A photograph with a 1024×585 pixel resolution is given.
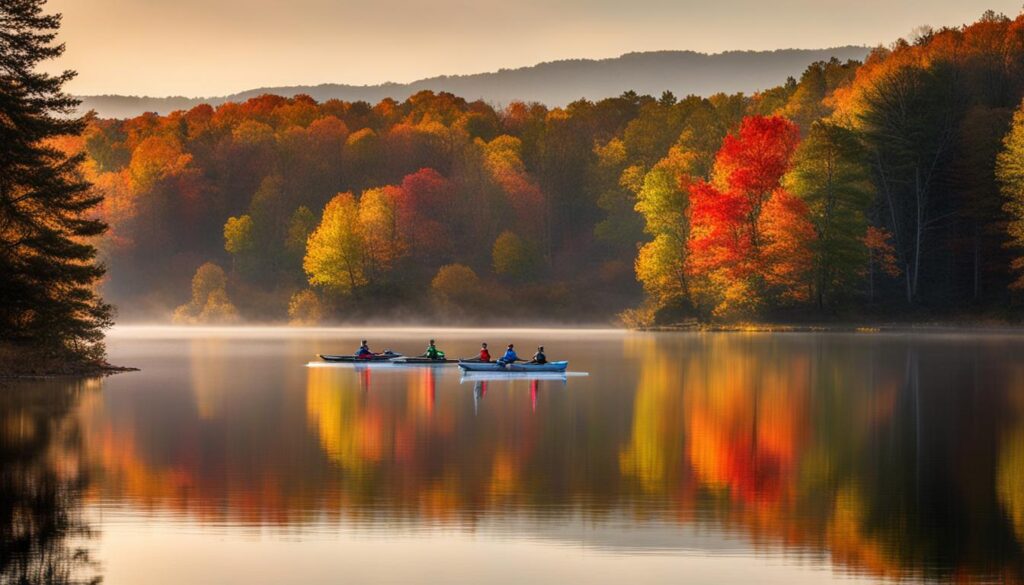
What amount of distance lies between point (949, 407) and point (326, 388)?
79.4 ft

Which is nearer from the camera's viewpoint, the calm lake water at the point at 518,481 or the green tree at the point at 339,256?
the calm lake water at the point at 518,481

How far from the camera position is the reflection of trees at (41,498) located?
64.4 ft

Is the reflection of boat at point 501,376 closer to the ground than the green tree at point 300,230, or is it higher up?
closer to the ground

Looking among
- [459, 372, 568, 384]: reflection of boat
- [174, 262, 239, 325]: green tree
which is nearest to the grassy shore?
[459, 372, 568, 384]: reflection of boat

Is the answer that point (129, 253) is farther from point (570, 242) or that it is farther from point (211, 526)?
point (211, 526)

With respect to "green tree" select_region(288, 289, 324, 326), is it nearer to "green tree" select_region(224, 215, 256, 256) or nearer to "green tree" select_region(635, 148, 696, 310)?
"green tree" select_region(224, 215, 256, 256)

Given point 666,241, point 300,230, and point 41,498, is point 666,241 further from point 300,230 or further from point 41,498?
point 41,498

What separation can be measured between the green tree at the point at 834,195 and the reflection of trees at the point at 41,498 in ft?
231

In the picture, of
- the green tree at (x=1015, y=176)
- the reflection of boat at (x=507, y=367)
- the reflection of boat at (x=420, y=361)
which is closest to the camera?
the reflection of boat at (x=507, y=367)

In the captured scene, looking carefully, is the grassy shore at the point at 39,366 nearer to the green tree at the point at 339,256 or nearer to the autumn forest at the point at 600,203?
the autumn forest at the point at 600,203

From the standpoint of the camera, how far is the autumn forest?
105m

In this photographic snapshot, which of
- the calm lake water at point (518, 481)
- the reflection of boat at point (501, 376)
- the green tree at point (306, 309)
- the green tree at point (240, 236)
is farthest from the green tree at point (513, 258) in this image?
the calm lake water at point (518, 481)

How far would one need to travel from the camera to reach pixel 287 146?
16475 cm

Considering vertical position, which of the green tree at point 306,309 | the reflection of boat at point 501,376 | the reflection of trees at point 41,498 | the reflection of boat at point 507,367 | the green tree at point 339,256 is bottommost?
the reflection of trees at point 41,498
